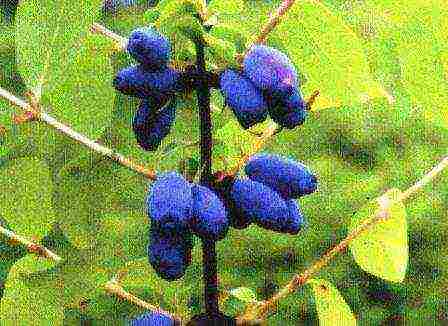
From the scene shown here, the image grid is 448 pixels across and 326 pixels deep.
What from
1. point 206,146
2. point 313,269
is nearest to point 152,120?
point 206,146

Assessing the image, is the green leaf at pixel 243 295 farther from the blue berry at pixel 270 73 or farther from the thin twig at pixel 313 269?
the blue berry at pixel 270 73

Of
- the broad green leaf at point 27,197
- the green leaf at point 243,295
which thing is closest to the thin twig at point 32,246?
the broad green leaf at point 27,197

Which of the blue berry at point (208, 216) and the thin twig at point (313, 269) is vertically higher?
the blue berry at point (208, 216)

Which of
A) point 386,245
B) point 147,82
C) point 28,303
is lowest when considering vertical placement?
point 28,303

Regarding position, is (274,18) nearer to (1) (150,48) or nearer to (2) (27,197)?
(1) (150,48)

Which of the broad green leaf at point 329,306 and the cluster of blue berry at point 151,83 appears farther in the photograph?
the broad green leaf at point 329,306
